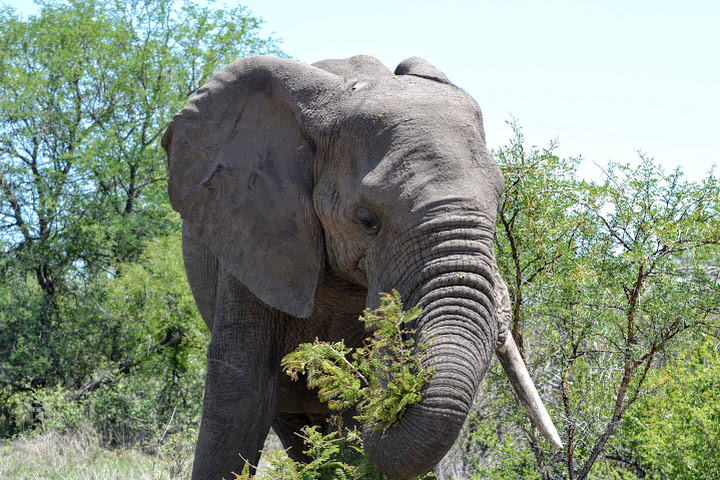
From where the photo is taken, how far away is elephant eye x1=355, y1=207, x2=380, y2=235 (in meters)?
4.13

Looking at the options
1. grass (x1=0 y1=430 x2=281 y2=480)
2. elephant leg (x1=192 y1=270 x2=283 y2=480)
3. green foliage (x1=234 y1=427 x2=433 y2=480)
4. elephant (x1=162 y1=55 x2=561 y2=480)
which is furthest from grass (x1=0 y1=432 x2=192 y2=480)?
green foliage (x1=234 y1=427 x2=433 y2=480)

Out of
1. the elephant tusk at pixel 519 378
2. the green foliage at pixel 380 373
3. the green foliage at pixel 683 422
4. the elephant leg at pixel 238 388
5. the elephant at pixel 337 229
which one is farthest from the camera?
the green foliage at pixel 683 422

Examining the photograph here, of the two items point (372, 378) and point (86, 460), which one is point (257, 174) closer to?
point (372, 378)

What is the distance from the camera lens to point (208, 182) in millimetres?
4922

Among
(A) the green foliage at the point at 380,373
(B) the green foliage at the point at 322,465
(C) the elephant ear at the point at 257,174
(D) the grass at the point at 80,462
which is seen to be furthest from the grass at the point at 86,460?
(A) the green foliage at the point at 380,373

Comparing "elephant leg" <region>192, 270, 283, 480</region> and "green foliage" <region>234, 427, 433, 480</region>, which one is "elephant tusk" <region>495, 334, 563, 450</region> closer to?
"green foliage" <region>234, 427, 433, 480</region>

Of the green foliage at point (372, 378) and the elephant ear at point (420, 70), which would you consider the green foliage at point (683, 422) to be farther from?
the green foliage at point (372, 378)

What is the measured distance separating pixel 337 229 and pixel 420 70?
928 mm

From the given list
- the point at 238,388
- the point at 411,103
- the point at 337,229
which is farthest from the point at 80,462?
the point at 411,103

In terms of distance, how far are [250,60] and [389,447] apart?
7.68 ft

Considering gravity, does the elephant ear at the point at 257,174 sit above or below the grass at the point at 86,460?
above

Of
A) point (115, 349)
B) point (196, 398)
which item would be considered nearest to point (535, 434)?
point (196, 398)

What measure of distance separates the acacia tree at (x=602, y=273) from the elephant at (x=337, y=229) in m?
1.30

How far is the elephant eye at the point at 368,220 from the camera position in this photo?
4.13 m
